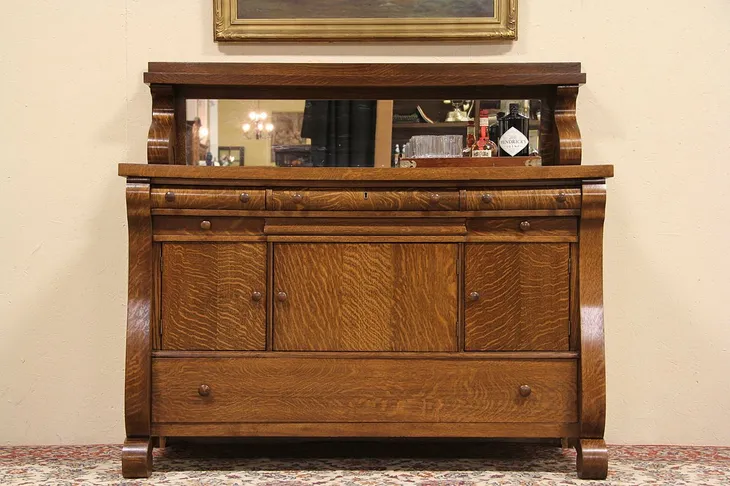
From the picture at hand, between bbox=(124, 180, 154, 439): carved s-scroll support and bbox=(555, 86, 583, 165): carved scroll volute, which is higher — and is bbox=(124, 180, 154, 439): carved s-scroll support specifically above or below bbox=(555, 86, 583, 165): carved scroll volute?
below

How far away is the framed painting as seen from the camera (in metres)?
3.11

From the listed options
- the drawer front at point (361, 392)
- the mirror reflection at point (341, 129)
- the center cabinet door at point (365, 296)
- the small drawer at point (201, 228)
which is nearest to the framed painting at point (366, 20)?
the mirror reflection at point (341, 129)

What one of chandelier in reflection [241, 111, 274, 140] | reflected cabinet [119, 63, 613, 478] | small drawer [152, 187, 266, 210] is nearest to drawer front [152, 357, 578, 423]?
reflected cabinet [119, 63, 613, 478]

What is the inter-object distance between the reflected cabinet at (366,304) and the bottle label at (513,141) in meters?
0.39

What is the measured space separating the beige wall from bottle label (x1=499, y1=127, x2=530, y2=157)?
315mm

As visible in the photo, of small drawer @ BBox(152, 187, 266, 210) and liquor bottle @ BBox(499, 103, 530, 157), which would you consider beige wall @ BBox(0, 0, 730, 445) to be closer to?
liquor bottle @ BBox(499, 103, 530, 157)

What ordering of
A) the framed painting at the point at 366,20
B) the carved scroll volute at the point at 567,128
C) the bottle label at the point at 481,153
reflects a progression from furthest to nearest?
the framed painting at the point at 366,20, the bottle label at the point at 481,153, the carved scroll volute at the point at 567,128

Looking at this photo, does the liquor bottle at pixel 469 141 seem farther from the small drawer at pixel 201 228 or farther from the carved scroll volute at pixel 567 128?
the small drawer at pixel 201 228

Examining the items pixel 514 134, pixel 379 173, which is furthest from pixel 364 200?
pixel 514 134

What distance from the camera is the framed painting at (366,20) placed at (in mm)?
3111

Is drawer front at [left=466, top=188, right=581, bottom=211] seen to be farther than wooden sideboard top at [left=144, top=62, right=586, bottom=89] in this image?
No

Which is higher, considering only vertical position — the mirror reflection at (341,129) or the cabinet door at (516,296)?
the mirror reflection at (341,129)

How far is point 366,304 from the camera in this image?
2648mm

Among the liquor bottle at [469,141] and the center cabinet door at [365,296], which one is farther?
the liquor bottle at [469,141]
